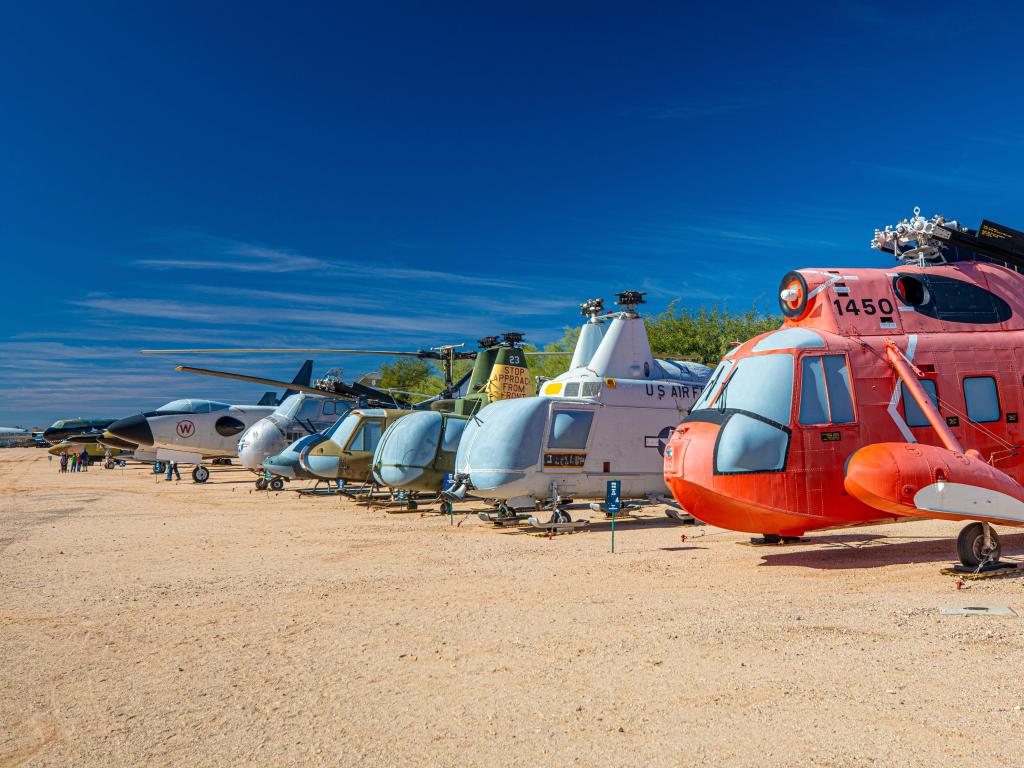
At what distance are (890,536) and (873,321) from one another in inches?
145

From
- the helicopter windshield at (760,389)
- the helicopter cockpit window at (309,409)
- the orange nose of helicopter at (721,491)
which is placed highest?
the helicopter cockpit window at (309,409)

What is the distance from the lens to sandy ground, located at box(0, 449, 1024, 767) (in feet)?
12.1

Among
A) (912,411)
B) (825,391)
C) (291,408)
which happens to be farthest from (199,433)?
(912,411)

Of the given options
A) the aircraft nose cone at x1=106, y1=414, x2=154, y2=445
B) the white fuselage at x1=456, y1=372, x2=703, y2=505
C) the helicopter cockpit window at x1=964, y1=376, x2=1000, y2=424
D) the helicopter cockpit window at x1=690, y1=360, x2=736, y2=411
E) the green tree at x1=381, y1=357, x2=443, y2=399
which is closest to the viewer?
the helicopter cockpit window at x1=964, y1=376, x2=1000, y2=424

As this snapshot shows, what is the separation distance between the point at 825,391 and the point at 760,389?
67cm

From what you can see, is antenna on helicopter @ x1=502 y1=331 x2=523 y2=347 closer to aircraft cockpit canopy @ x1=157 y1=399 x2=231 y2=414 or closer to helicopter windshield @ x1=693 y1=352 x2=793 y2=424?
helicopter windshield @ x1=693 y1=352 x2=793 y2=424

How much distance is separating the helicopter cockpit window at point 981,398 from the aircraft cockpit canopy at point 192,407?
28011 mm

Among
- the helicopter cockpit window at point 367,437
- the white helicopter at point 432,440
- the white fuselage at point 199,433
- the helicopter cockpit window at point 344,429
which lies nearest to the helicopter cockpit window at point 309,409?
the white fuselage at point 199,433

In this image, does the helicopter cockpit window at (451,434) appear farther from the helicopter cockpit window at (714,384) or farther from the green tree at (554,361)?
the green tree at (554,361)

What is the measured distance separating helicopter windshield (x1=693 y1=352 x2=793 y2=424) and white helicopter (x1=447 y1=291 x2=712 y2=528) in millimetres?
4340

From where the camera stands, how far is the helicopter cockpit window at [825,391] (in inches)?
318

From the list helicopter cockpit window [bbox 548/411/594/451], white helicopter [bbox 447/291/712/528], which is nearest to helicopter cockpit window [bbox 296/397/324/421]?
white helicopter [bbox 447/291/712/528]

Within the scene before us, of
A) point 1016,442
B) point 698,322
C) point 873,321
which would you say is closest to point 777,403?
point 873,321

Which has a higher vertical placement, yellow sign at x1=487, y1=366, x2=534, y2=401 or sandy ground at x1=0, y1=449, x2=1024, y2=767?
yellow sign at x1=487, y1=366, x2=534, y2=401
